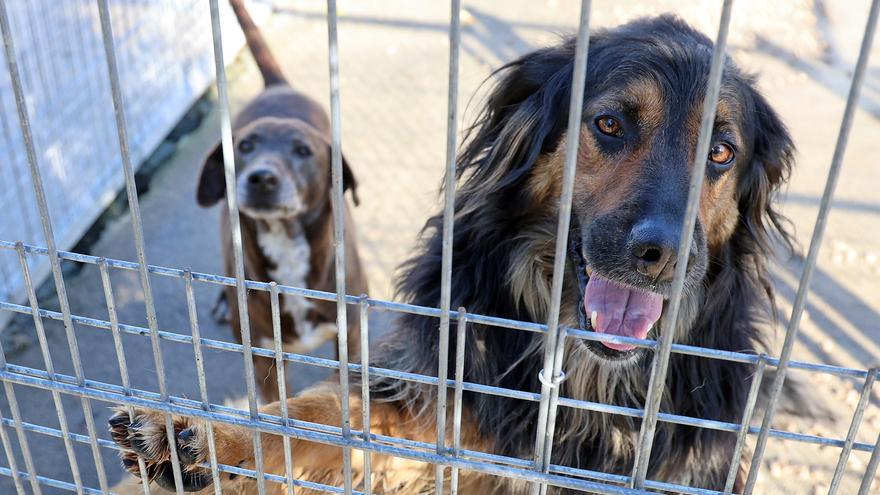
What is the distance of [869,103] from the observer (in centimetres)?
506

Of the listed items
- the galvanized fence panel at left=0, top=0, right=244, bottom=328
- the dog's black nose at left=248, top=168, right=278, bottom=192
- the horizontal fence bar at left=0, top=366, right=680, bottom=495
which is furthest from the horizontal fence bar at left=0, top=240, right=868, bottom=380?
the galvanized fence panel at left=0, top=0, right=244, bottom=328

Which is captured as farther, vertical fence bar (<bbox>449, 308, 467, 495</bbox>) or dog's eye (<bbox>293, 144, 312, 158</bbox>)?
dog's eye (<bbox>293, 144, 312, 158</bbox>)

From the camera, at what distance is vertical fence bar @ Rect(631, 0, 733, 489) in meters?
1.03

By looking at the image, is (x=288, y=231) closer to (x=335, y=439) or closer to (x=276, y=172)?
(x=276, y=172)

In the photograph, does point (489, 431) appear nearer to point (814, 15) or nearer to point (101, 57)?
point (101, 57)

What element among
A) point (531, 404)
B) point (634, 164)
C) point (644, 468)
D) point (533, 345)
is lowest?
point (531, 404)

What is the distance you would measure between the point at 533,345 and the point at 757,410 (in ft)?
2.29

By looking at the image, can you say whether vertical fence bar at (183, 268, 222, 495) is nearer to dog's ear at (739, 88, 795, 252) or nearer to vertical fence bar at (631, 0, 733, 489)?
vertical fence bar at (631, 0, 733, 489)

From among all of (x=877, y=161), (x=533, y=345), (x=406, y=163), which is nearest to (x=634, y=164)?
(x=533, y=345)

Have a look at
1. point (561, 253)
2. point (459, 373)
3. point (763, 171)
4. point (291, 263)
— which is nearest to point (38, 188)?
point (459, 373)

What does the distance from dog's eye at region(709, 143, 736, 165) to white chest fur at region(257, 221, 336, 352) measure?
61.8 inches

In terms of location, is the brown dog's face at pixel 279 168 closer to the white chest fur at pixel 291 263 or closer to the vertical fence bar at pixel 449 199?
the white chest fur at pixel 291 263

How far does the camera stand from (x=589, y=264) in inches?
68.6

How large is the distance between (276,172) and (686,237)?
6.25ft
